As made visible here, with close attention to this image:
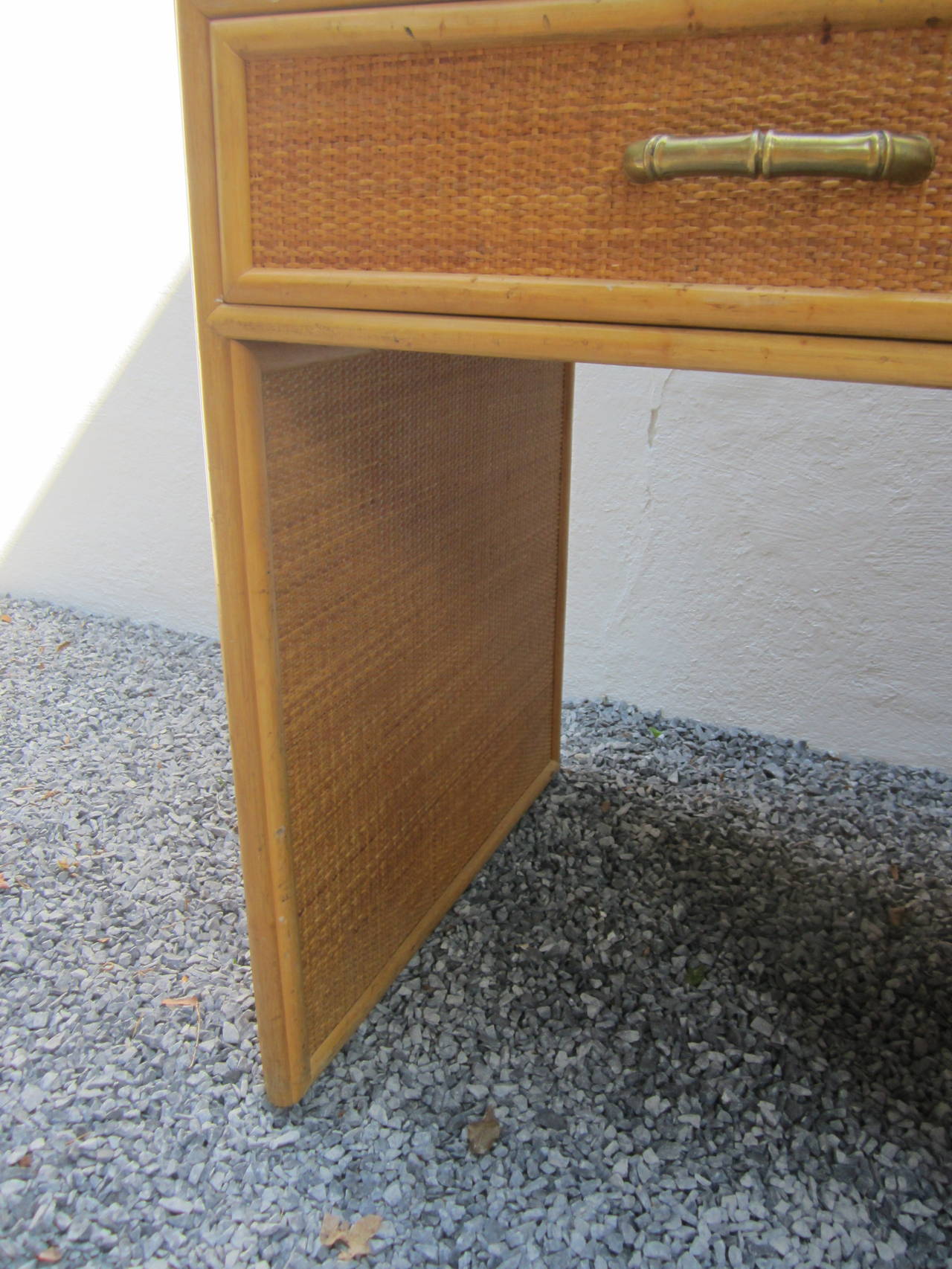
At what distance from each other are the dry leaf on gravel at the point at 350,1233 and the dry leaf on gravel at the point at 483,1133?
0.38ft

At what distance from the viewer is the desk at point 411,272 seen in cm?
61

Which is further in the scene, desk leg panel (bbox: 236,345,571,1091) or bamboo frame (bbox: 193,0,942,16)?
desk leg panel (bbox: 236,345,571,1091)

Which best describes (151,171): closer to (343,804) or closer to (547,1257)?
(343,804)

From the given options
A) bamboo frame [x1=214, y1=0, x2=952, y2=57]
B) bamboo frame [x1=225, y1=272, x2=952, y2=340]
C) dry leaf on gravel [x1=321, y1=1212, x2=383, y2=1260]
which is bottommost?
dry leaf on gravel [x1=321, y1=1212, x2=383, y2=1260]

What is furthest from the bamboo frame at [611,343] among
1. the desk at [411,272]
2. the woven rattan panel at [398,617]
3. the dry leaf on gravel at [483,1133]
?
the dry leaf on gravel at [483,1133]

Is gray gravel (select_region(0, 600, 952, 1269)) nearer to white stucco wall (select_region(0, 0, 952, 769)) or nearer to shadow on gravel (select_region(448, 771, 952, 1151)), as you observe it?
shadow on gravel (select_region(448, 771, 952, 1151))

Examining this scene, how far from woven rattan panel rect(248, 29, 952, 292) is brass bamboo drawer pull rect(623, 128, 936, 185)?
0.06 ft

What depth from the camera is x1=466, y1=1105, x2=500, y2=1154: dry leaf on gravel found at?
100 cm

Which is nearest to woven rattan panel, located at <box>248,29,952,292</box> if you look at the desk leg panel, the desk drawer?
the desk drawer

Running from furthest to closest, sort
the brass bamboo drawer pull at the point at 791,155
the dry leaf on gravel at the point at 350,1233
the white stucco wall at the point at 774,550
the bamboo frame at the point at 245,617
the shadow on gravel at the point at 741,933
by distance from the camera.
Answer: the white stucco wall at the point at 774,550, the shadow on gravel at the point at 741,933, the dry leaf on gravel at the point at 350,1233, the bamboo frame at the point at 245,617, the brass bamboo drawer pull at the point at 791,155

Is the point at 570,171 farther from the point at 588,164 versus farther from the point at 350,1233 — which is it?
the point at 350,1233

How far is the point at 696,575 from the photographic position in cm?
183

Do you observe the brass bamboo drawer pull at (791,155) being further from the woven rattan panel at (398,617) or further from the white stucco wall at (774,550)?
the white stucco wall at (774,550)

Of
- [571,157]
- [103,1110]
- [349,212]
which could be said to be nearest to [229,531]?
[349,212]
